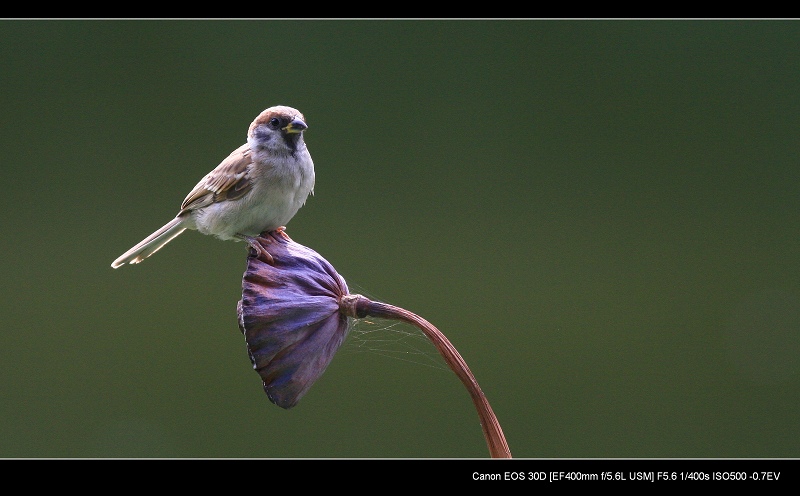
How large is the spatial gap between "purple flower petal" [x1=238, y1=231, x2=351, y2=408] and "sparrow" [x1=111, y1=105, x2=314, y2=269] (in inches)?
13.3

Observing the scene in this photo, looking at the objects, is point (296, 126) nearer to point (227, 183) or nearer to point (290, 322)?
point (227, 183)

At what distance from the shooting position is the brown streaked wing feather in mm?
Result: 1342

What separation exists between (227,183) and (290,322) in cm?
51

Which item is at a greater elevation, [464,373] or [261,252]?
[261,252]

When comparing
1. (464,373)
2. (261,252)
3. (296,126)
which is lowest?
(464,373)

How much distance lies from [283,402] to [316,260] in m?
0.20

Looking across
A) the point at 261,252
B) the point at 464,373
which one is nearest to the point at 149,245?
the point at 261,252

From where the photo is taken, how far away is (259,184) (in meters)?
1.32

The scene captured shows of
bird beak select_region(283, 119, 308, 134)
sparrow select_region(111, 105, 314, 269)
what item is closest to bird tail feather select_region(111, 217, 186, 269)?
sparrow select_region(111, 105, 314, 269)

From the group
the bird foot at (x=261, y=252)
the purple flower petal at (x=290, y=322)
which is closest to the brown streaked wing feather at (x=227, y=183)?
the bird foot at (x=261, y=252)

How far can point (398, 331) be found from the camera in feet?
4.41

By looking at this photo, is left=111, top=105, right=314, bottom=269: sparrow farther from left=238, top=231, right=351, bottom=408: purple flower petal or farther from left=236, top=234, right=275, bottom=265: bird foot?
left=238, top=231, right=351, bottom=408: purple flower petal

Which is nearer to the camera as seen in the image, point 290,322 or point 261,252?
point 290,322

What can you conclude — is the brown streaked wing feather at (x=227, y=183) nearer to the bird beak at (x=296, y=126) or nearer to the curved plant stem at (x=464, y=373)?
the bird beak at (x=296, y=126)
